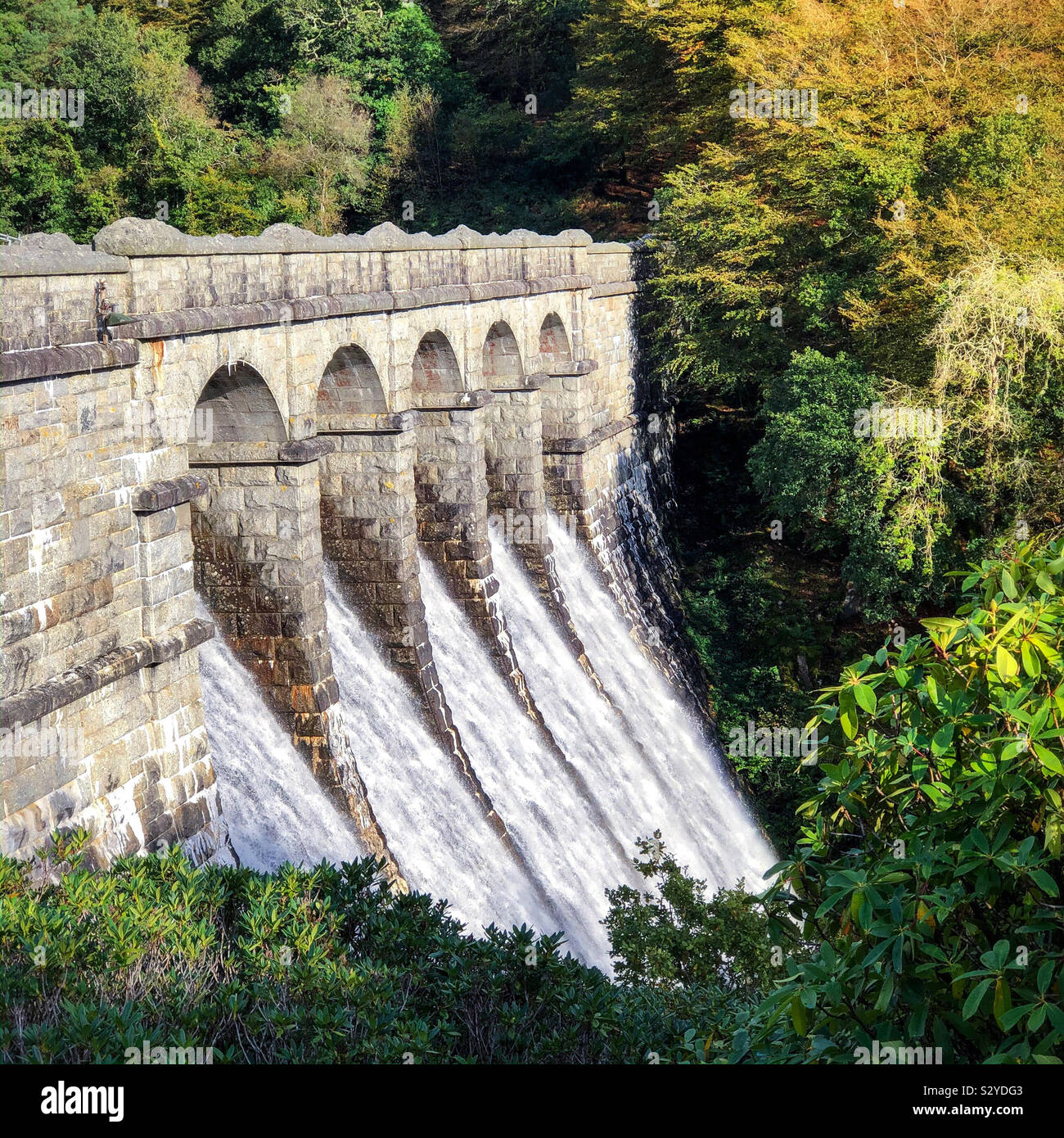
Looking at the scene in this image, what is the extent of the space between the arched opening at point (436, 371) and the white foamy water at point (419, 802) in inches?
153

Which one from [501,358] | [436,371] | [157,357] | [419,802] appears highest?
[157,357]

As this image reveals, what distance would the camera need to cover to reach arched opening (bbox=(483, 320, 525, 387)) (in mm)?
22797

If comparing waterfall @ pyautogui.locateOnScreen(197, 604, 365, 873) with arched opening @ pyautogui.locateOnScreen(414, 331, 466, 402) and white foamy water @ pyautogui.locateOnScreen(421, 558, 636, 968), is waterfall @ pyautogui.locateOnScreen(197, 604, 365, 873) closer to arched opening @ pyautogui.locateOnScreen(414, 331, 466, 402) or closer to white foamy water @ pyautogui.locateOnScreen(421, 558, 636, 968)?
white foamy water @ pyautogui.locateOnScreen(421, 558, 636, 968)

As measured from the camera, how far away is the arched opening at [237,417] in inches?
562

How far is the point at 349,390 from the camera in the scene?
17.2 meters

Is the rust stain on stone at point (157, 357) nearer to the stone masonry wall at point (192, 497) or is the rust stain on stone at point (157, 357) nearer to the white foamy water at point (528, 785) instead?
the stone masonry wall at point (192, 497)

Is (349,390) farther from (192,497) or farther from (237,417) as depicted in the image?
(192,497)

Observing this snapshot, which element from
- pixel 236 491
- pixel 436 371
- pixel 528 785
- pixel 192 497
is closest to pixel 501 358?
pixel 436 371

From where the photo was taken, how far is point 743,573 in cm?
2923

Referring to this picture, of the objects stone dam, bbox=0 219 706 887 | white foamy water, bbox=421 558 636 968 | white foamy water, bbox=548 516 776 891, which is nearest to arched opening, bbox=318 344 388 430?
stone dam, bbox=0 219 706 887

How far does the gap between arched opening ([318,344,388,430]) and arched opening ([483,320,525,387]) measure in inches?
230

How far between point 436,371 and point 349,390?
287cm

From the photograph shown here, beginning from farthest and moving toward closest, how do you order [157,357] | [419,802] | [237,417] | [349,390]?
[349,390]
[419,802]
[237,417]
[157,357]

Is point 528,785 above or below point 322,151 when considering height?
below
